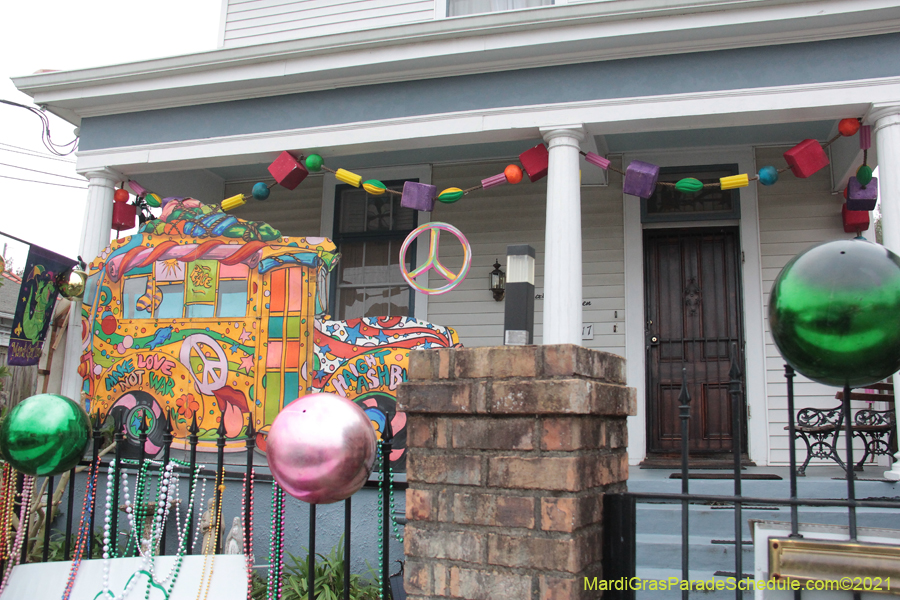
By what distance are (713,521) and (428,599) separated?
9.44ft

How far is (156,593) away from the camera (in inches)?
99.8

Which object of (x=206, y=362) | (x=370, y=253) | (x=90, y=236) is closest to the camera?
(x=206, y=362)

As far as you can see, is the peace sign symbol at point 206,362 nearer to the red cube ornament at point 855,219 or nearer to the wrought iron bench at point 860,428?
the wrought iron bench at point 860,428

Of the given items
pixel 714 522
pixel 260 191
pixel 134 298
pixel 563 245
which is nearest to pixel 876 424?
pixel 714 522

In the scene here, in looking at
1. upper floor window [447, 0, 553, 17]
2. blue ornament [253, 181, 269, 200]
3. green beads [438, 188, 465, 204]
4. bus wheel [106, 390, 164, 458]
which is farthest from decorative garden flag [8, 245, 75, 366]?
upper floor window [447, 0, 553, 17]

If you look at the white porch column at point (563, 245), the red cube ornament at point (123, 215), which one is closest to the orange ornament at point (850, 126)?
Result: the white porch column at point (563, 245)

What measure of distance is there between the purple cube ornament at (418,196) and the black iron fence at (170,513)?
2247mm

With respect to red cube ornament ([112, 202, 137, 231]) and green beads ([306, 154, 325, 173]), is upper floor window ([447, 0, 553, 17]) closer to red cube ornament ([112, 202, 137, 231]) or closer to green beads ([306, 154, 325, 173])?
green beads ([306, 154, 325, 173])

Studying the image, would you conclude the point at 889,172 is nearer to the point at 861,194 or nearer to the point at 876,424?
the point at 861,194

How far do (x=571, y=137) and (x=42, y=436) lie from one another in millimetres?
4174

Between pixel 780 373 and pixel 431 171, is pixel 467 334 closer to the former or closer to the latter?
pixel 431 171

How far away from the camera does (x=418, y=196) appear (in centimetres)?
595

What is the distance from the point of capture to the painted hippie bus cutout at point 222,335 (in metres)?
5.11

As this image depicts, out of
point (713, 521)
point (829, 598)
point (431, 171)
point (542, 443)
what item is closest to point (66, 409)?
point (542, 443)
